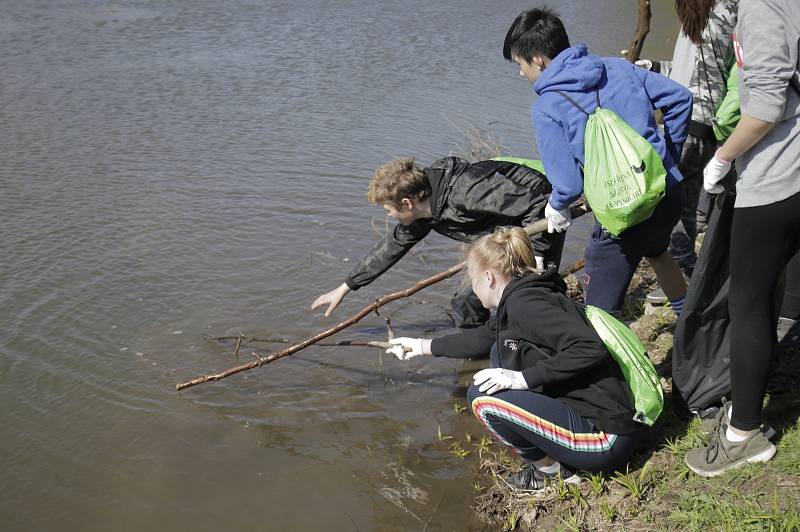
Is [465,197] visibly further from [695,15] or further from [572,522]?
[572,522]

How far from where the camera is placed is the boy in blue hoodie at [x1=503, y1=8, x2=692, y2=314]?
11.5 feet

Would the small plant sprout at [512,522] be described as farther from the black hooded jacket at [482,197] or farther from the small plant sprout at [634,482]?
the black hooded jacket at [482,197]

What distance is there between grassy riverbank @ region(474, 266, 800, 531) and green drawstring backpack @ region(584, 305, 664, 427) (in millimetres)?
288

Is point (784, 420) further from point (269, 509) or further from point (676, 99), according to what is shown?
point (269, 509)

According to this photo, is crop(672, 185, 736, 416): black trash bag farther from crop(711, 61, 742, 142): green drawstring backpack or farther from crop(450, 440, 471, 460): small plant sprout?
crop(450, 440, 471, 460): small plant sprout

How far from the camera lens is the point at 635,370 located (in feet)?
10.4

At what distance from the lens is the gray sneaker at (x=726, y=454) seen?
3033 millimetres

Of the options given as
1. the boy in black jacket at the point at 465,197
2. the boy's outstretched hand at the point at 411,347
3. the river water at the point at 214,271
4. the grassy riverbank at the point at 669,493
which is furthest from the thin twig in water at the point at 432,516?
the boy in black jacket at the point at 465,197

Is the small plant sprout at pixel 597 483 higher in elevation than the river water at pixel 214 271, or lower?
higher

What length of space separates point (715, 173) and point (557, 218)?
0.92 meters

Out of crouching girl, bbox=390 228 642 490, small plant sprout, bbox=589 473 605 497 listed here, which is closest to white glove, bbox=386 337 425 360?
crouching girl, bbox=390 228 642 490

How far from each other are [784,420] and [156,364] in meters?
3.52

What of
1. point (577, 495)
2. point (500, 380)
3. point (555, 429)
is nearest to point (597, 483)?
point (577, 495)

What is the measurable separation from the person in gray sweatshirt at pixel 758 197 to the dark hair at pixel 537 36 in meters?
1.10
